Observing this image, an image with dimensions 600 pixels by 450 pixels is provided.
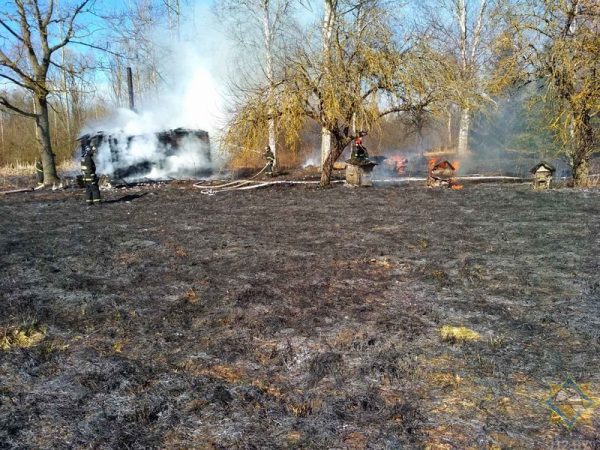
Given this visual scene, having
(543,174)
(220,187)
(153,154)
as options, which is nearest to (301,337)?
Answer: (220,187)

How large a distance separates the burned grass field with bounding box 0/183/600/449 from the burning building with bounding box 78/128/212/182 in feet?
37.2

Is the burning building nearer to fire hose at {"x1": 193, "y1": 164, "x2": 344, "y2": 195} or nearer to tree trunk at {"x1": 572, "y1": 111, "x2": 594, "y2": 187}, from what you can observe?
fire hose at {"x1": 193, "y1": 164, "x2": 344, "y2": 195}

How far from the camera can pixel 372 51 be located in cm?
1377

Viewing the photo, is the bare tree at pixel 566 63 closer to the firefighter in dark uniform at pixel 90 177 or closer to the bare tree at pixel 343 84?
the bare tree at pixel 343 84

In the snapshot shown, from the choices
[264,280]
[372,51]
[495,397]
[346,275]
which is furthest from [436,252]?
[372,51]

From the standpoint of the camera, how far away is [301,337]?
13.7ft

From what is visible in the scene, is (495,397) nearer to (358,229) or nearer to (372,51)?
(358,229)

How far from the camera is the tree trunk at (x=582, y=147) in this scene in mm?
14336

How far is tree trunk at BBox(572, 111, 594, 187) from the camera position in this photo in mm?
14336

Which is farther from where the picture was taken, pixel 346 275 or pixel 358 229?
pixel 358 229

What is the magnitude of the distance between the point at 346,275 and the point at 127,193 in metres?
11.1

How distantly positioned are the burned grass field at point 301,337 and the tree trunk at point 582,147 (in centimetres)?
707

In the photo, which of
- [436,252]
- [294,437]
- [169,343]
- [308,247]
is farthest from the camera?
[308,247]

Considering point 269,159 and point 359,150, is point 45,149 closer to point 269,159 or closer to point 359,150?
point 269,159
